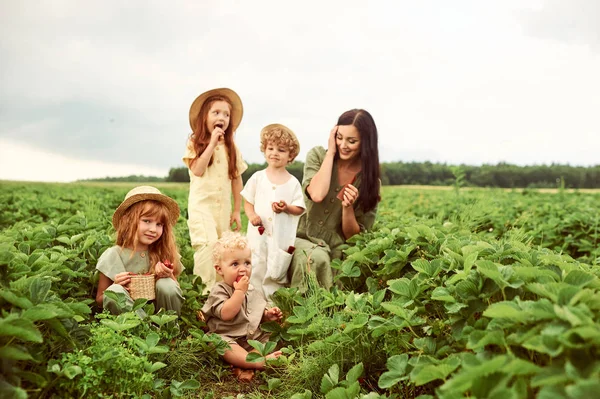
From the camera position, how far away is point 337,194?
4844 millimetres

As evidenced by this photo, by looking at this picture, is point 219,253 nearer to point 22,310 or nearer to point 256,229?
point 256,229

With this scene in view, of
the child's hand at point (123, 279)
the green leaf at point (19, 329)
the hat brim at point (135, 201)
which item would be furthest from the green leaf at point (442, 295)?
the hat brim at point (135, 201)

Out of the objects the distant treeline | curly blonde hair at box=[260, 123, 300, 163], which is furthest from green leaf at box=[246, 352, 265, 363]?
the distant treeline

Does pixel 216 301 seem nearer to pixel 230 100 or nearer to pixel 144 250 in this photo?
pixel 144 250

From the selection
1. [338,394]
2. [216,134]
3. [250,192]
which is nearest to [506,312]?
[338,394]

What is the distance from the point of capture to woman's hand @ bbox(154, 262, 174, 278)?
357cm

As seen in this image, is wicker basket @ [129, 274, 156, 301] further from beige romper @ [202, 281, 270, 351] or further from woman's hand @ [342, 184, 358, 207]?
woman's hand @ [342, 184, 358, 207]

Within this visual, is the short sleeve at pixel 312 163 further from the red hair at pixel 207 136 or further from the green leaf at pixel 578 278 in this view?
the green leaf at pixel 578 278

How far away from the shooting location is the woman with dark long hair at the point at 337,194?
14.9 ft

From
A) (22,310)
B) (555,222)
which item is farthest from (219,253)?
(555,222)

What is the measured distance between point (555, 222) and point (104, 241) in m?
6.08

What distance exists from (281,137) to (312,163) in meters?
0.56

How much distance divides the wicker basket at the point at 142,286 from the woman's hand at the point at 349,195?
1800 millimetres

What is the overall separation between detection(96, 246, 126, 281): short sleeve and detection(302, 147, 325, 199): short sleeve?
6.31 ft
